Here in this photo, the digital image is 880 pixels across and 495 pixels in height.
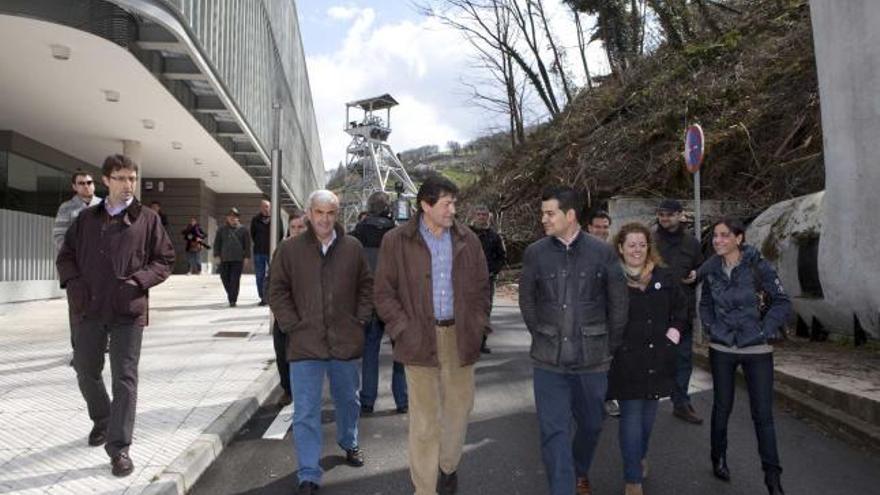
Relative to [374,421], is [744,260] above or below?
above

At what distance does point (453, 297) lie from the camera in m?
4.04

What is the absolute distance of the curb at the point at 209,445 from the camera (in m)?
4.05

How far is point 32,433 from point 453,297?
10.6ft

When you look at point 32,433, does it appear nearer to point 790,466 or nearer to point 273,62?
point 790,466

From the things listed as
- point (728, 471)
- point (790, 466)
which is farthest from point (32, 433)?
point (790, 466)

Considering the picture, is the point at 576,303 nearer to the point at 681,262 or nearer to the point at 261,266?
the point at 681,262

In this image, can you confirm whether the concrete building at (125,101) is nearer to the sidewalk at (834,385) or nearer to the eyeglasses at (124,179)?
the eyeglasses at (124,179)

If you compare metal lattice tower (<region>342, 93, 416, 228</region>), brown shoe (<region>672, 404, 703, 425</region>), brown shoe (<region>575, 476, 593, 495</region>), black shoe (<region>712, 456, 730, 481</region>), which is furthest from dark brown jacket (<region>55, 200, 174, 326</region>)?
metal lattice tower (<region>342, 93, 416, 228</region>)

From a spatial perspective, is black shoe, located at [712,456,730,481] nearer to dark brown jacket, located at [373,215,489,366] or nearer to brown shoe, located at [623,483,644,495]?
brown shoe, located at [623,483,644,495]

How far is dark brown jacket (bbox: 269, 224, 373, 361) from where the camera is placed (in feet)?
14.3

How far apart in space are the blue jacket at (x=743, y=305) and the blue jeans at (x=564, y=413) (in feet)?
3.53

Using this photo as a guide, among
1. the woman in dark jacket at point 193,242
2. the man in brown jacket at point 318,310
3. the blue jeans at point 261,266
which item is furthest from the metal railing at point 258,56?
the man in brown jacket at point 318,310

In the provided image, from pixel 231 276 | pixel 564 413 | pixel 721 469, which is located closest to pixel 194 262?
pixel 231 276

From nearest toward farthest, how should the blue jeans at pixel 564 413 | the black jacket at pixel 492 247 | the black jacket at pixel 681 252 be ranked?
the blue jeans at pixel 564 413, the black jacket at pixel 681 252, the black jacket at pixel 492 247
